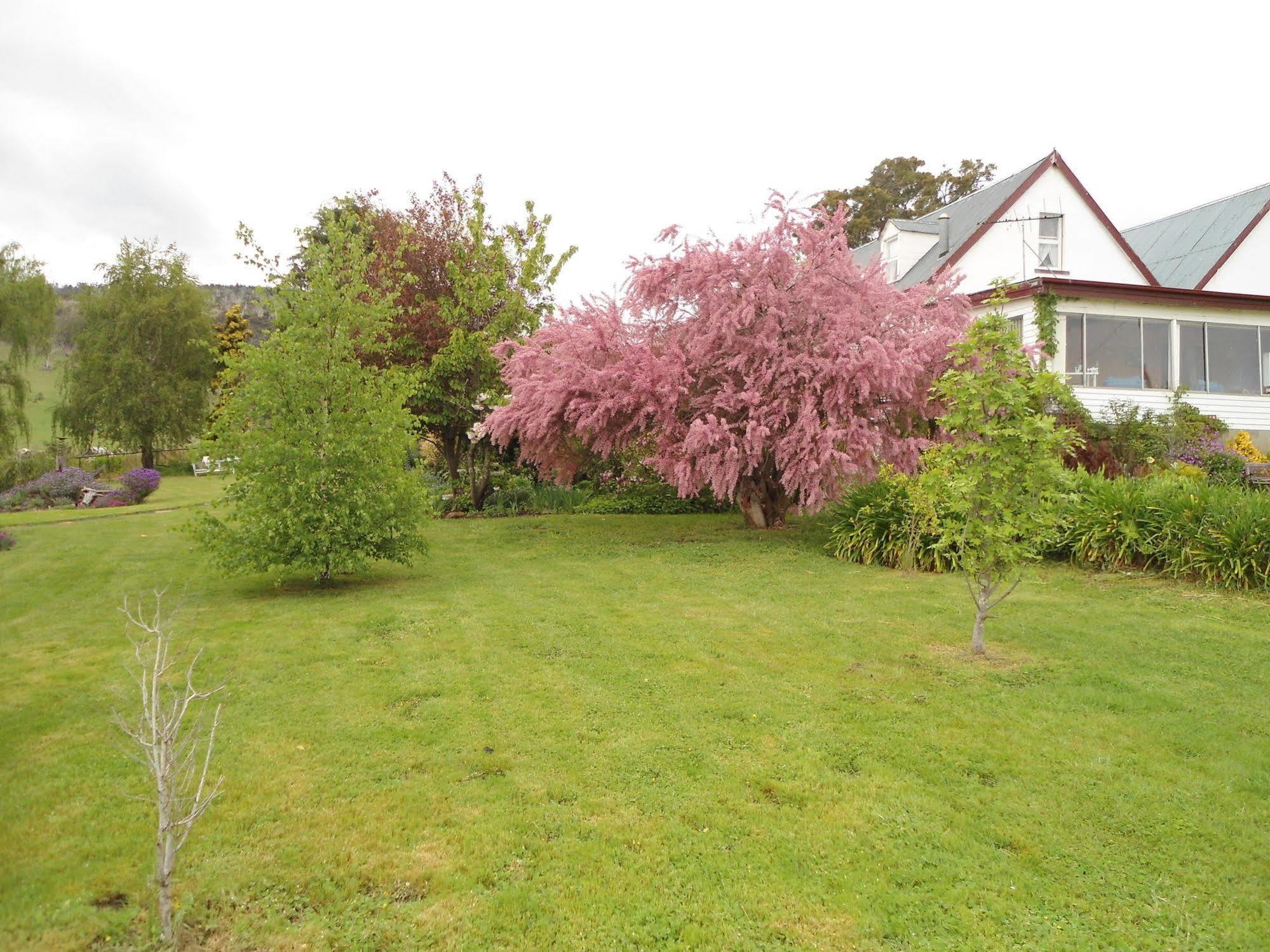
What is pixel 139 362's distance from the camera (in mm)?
33844

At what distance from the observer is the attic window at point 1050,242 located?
20.9m

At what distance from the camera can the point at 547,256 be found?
59.7ft

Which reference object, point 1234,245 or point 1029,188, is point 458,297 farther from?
point 1234,245

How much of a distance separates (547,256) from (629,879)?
16.1 m

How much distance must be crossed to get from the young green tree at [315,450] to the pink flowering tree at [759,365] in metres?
3.10

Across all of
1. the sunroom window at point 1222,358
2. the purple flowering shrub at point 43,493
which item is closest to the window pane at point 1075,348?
the sunroom window at point 1222,358

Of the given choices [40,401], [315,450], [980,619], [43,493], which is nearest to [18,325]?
[43,493]

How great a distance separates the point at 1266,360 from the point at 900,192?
856 inches

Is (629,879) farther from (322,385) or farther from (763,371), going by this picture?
(763,371)

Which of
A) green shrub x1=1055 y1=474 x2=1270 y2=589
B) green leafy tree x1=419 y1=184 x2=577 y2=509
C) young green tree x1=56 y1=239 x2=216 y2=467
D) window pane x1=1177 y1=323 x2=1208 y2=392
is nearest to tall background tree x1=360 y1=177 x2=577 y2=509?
green leafy tree x1=419 y1=184 x2=577 y2=509

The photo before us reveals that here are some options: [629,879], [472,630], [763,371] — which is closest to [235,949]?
[629,879]

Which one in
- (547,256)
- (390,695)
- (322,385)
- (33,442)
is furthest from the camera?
(33,442)

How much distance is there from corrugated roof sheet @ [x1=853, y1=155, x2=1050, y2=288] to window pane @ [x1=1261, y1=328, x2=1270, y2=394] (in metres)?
6.23

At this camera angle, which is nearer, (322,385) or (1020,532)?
(1020,532)
